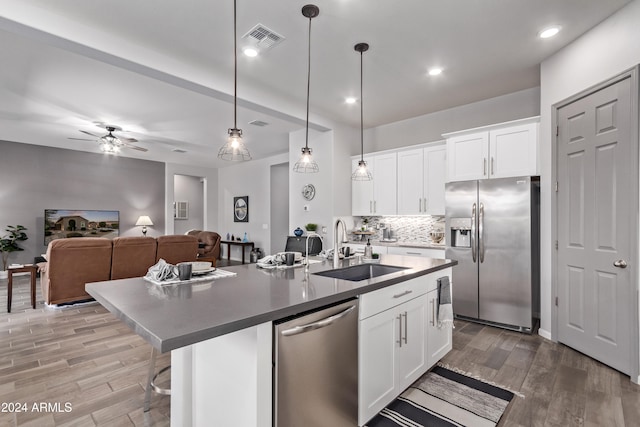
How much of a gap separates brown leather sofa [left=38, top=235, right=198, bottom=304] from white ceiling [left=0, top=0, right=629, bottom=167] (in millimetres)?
2010

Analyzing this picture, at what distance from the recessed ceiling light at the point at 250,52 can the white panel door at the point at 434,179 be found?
2.77 metres

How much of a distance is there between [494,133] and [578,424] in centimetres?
300

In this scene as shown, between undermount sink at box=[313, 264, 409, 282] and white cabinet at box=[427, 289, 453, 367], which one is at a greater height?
undermount sink at box=[313, 264, 409, 282]

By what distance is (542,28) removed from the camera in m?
2.83

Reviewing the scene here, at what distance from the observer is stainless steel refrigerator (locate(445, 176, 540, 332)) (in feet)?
11.7

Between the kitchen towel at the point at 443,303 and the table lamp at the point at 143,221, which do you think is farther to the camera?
the table lamp at the point at 143,221

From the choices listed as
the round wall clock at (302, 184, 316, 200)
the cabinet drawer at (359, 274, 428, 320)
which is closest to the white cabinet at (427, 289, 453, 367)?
the cabinet drawer at (359, 274, 428, 320)

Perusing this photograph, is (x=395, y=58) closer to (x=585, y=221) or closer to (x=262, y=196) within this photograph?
(x=585, y=221)

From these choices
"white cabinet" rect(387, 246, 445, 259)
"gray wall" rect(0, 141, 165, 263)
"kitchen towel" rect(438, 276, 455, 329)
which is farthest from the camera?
"gray wall" rect(0, 141, 165, 263)

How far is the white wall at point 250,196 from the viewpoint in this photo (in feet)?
26.9

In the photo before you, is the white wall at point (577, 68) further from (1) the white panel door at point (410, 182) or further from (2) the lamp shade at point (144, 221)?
(2) the lamp shade at point (144, 221)

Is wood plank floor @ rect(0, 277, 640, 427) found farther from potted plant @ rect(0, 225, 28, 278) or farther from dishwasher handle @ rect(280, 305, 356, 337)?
potted plant @ rect(0, 225, 28, 278)

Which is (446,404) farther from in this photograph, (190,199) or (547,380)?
(190,199)

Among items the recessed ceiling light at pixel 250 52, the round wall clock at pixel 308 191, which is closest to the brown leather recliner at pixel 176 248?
the round wall clock at pixel 308 191
